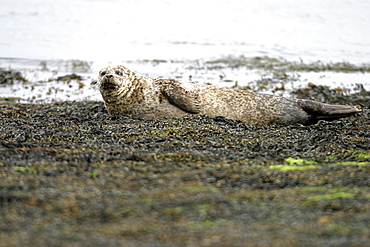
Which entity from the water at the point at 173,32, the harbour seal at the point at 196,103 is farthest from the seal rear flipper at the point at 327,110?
the water at the point at 173,32

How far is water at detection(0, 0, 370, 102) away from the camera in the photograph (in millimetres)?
17094

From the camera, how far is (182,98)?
6457 mm

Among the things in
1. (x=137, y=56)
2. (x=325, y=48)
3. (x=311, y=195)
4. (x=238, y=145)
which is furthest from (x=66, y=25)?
(x=311, y=195)

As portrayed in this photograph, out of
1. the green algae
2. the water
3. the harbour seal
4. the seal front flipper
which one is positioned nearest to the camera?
the seal front flipper

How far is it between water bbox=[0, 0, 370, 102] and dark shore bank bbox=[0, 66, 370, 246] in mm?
7946

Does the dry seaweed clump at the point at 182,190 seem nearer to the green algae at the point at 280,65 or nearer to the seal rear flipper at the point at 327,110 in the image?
Result: the seal rear flipper at the point at 327,110

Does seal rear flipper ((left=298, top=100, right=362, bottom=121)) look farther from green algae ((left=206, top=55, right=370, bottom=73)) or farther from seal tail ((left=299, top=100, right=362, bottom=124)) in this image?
green algae ((left=206, top=55, right=370, bottom=73))

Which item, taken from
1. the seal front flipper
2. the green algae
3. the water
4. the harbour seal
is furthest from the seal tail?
the green algae

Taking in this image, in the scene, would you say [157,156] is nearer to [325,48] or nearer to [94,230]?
[94,230]

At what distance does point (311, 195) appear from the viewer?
2.66m

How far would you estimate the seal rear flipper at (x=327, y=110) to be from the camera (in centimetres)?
663

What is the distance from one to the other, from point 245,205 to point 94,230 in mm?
807

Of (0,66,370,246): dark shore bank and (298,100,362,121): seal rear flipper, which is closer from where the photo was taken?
(0,66,370,246): dark shore bank

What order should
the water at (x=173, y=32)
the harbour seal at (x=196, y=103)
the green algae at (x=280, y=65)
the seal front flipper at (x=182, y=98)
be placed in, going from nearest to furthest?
the seal front flipper at (x=182, y=98)
the harbour seal at (x=196, y=103)
the green algae at (x=280, y=65)
the water at (x=173, y=32)
